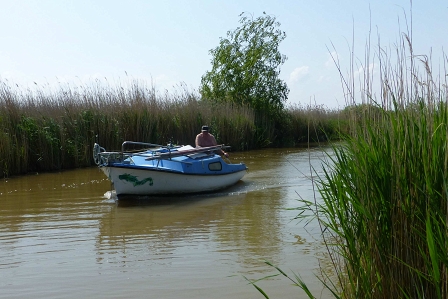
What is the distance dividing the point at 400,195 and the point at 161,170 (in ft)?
28.5

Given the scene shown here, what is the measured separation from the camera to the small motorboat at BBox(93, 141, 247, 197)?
12203 millimetres

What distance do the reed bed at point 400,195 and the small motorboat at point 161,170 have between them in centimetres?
806

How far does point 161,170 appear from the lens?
1227 cm

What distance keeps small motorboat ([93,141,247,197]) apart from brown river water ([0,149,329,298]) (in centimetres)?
27

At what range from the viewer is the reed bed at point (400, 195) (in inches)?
148

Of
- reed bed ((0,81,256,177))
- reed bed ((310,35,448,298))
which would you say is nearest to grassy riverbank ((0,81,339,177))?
reed bed ((0,81,256,177))

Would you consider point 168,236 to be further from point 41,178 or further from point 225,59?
point 225,59

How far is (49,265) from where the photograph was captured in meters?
7.33

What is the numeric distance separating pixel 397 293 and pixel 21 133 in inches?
593

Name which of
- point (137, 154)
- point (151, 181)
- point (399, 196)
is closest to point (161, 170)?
point (151, 181)

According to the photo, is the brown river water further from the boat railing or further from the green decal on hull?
the boat railing

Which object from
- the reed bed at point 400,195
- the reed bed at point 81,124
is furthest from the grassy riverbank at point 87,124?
the reed bed at point 400,195

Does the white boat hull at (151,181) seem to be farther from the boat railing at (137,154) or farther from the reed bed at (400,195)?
the reed bed at (400,195)

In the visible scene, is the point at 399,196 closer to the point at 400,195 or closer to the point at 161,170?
the point at 400,195
